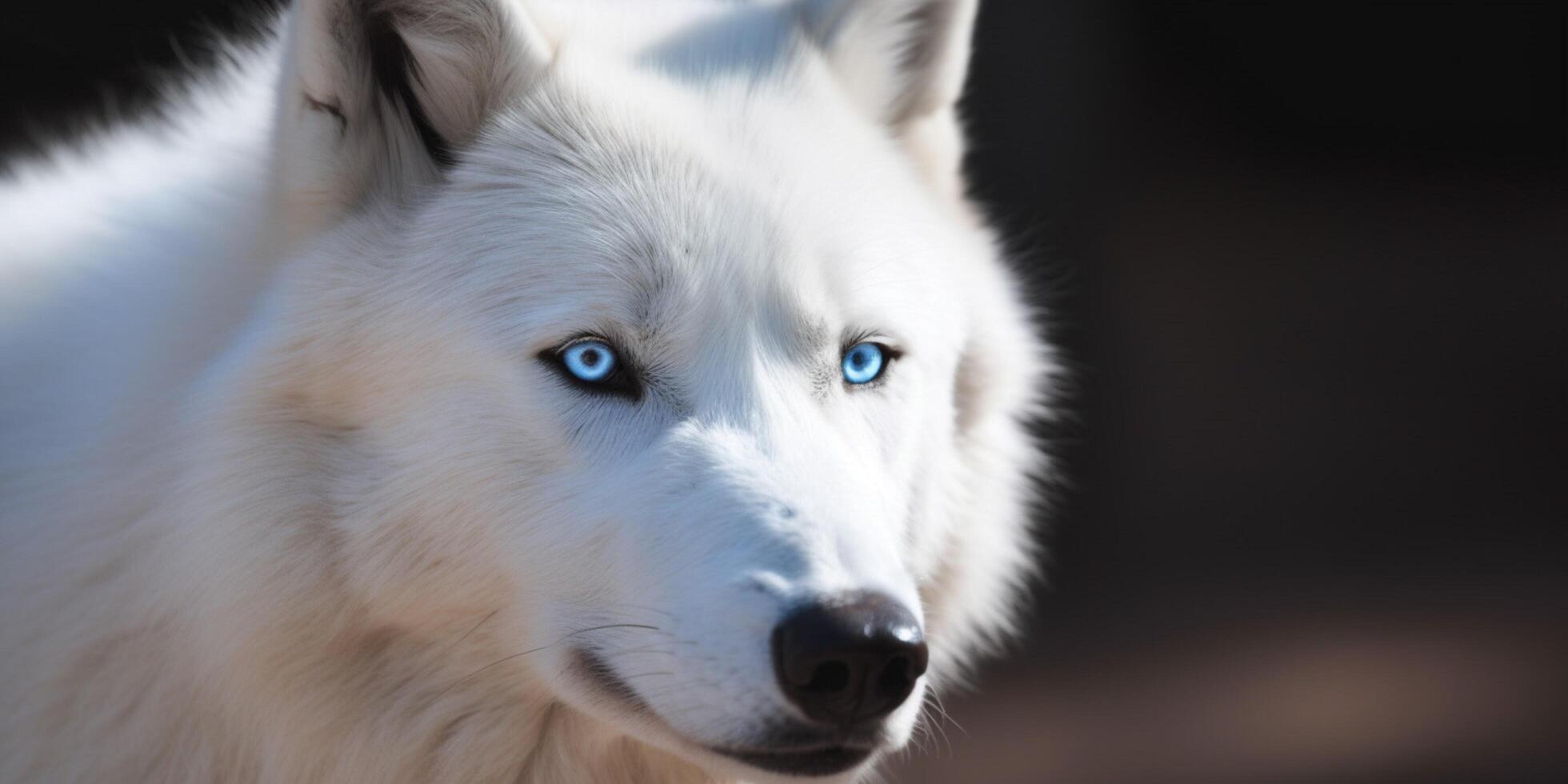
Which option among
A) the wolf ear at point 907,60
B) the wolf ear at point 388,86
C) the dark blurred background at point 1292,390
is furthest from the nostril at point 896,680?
the dark blurred background at point 1292,390

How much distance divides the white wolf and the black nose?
4cm

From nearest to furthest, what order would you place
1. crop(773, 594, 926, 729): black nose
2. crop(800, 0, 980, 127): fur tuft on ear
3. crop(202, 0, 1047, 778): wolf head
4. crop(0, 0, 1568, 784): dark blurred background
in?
crop(773, 594, 926, 729): black nose, crop(202, 0, 1047, 778): wolf head, crop(800, 0, 980, 127): fur tuft on ear, crop(0, 0, 1568, 784): dark blurred background

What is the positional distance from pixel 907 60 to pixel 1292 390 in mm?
3714

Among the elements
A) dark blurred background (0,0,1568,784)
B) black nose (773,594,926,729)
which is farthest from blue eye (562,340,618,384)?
dark blurred background (0,0,1568,784)

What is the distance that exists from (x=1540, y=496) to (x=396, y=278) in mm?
5617

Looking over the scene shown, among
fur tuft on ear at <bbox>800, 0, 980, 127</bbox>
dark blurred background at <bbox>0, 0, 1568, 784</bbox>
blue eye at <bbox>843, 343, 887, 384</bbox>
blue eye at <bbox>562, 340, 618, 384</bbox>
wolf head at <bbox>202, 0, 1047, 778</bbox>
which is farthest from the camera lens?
dark blurred background at <bbox>0, 0, 1568, 784</bbox>

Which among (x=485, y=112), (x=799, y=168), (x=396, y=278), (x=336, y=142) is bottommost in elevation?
(x=396, y=278)

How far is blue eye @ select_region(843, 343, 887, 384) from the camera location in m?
2.33

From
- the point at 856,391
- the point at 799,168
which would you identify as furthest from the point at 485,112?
the point at 856,391

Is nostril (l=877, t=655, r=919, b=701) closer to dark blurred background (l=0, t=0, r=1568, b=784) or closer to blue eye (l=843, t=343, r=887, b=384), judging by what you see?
blue eye (l=843, t=343, r=887, b=384)

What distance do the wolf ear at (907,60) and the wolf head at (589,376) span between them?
0.29 metres

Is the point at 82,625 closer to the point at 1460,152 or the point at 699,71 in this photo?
the point at 699,71

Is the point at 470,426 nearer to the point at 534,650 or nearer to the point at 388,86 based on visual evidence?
the point at 534,650

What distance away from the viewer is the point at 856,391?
7.69 feet
